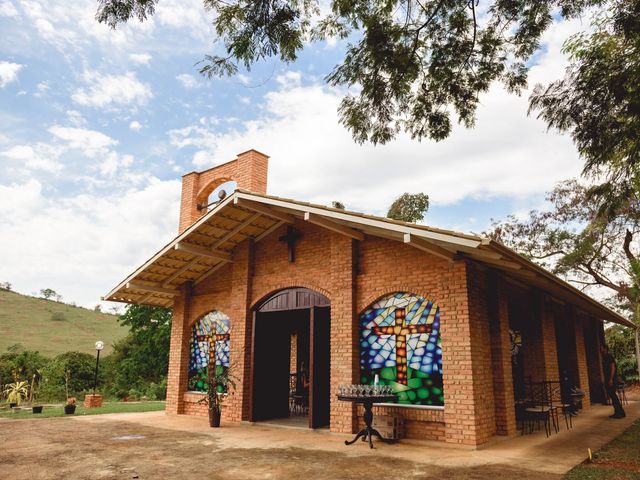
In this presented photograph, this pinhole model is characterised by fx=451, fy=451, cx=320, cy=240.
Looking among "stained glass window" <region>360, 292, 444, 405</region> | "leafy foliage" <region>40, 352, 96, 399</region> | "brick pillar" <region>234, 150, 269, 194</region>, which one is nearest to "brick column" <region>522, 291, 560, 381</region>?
"stained glass window" <region>360, 292, 444, 405</region>

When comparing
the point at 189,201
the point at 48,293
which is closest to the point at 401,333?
the point at 189,201

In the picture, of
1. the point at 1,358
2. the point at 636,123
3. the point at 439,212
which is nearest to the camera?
the point at 636,123

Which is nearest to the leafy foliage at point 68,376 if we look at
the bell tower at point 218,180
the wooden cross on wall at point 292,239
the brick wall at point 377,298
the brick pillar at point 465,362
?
the brick wall at point 377,298

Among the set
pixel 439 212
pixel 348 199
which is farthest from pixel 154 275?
pixel 439 212

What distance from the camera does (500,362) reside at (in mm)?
7938

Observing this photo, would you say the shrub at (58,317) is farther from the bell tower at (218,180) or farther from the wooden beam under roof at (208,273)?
the wooden beam under roof at (208,273)

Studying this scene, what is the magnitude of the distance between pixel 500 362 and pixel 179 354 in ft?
25.8

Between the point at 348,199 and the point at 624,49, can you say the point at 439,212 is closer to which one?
the point at 348,199

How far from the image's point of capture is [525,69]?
6.03m

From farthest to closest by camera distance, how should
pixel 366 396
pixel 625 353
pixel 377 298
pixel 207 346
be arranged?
pixel 625 353, pixel 207 346, pixel 377 298, pixel 366 396

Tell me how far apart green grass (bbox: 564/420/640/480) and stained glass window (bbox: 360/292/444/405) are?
2.28 meters

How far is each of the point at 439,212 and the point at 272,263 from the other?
1875 centimetres

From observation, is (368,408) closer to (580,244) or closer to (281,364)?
(281,364)

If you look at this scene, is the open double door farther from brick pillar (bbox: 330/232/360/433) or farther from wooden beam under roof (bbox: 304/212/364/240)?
wooden beam under roof (bbox: 304/212/364/240)
